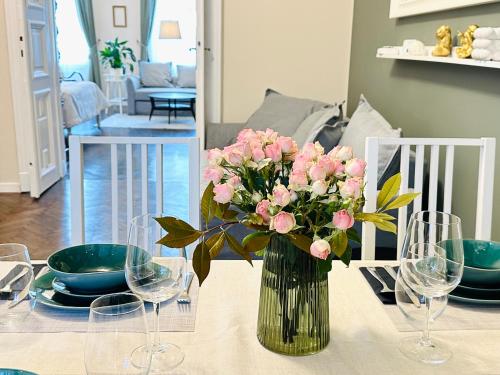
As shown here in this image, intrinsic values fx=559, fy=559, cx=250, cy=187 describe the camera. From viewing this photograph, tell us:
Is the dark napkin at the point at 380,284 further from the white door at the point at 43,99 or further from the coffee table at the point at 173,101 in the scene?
the coffee table at the point at 173,101

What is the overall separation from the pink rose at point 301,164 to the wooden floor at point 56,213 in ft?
9.08

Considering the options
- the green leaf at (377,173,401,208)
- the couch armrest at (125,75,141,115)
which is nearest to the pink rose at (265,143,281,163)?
the green leaf at (377,173,401,208)

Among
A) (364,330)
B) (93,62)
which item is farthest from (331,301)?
(93,62)

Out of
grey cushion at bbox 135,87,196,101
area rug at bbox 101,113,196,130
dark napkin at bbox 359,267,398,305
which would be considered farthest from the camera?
grey cushion at bbox 135,87,196,101

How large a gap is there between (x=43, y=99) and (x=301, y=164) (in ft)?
14.4

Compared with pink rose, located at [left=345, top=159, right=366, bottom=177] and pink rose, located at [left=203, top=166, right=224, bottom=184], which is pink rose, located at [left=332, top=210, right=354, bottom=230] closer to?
pink rose, located at [left=345, top=159, right=366, bottom=177]

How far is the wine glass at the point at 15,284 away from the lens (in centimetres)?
109

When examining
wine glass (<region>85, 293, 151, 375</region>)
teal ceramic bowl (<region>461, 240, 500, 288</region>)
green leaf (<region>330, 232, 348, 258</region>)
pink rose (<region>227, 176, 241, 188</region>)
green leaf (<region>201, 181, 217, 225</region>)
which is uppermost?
pink rose (<region>227, 176, 241, 188</region>)

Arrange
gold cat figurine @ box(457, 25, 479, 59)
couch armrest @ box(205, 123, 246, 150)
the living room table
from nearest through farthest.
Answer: the living room table
gold cat figurine @ box(457, 25, 479, 59)
couch armrest @ box(205, 123, 246, 150)

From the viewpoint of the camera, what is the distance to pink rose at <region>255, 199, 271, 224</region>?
0.92 m

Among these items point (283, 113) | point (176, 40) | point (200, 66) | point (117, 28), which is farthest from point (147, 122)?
point (283, 113)

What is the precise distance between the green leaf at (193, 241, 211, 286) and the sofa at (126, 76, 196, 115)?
339 inches

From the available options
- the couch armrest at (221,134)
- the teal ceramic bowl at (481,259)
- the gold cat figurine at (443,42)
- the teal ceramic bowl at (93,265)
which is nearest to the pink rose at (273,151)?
the teal ceramic bowl at (93,265)

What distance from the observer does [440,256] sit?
3.30ft
